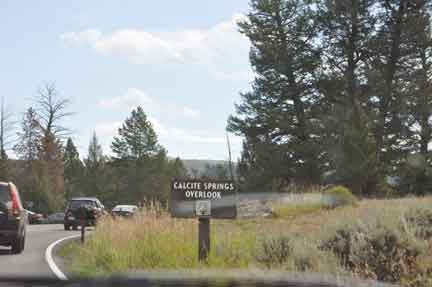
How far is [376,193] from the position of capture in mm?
37469

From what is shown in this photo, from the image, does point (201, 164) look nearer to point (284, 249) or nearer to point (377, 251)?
point (284, 249)

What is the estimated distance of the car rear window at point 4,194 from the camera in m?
17.0

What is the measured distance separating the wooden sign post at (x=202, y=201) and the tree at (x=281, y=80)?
37090 millimetres

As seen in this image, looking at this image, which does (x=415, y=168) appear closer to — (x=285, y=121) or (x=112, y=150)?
(x=285, y=121)

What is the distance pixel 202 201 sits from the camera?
1321 cm

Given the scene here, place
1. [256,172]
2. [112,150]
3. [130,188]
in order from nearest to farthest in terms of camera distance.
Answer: [256,172] → [130,188] → [112,150]

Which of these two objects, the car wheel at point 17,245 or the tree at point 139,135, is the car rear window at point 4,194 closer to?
the car wheel at point 17,245

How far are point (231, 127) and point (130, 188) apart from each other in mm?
46249

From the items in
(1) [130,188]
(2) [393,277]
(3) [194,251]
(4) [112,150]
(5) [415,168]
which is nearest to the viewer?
(2) [393,277]

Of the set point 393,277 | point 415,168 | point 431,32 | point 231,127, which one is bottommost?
point 393,277

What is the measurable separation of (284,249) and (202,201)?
181 cm

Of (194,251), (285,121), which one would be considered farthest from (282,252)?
(285,121)

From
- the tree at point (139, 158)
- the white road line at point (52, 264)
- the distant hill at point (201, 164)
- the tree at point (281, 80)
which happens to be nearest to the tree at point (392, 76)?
the tree at point (281, 80)

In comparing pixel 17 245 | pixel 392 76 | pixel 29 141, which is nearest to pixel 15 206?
pixel 17 245
